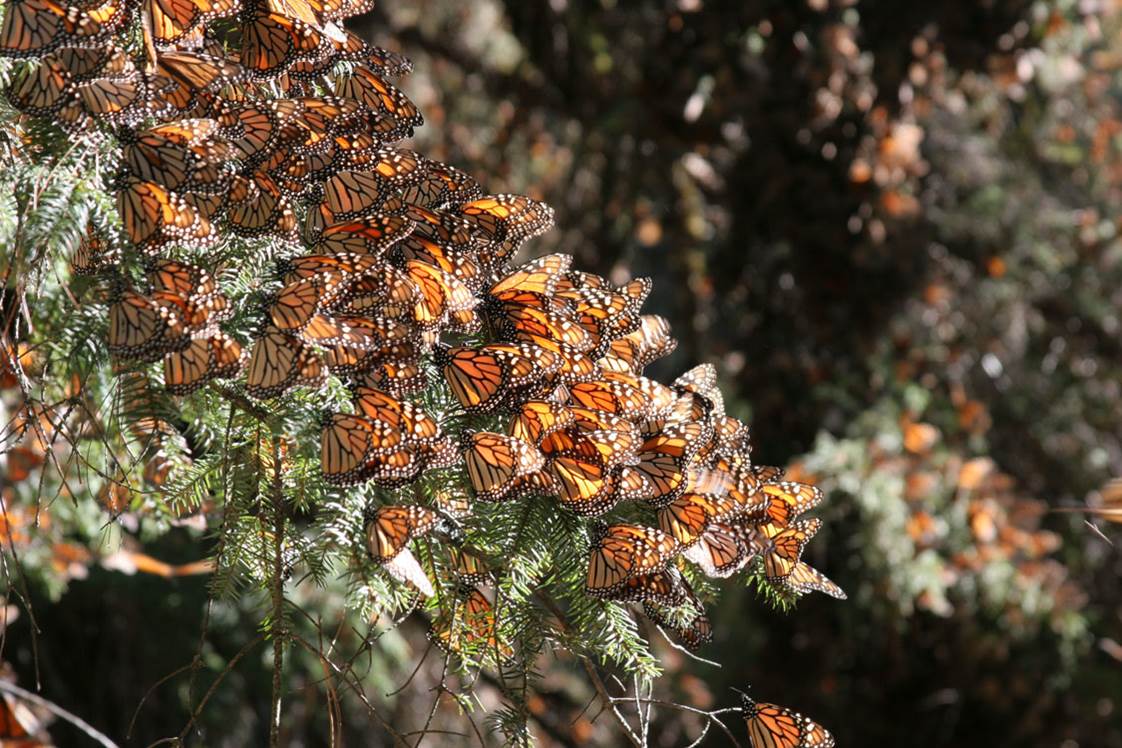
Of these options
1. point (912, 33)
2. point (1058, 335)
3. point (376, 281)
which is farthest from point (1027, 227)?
point (376, 281)

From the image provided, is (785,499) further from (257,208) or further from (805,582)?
(257,208)

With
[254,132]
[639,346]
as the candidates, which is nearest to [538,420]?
[639,346]

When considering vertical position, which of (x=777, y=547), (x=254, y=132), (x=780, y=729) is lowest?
(x=780, y=729)

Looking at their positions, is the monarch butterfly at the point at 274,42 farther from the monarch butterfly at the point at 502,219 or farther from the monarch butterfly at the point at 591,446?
the monarch butterfly at the point at 591,446

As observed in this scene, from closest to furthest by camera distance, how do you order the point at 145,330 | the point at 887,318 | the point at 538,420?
the point at 145,330, the point at 538,420, the point at 887,318

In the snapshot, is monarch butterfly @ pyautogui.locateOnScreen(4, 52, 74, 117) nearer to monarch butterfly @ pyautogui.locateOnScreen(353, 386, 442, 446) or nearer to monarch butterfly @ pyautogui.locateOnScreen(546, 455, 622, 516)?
monarch butterfly @ pyautogui.locateOnScreen(353, 386, 442, 446)

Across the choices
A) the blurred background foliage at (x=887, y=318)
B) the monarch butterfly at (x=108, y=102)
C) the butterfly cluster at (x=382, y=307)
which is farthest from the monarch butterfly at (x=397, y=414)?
the blurred background foliage at (x=887, y=318)
